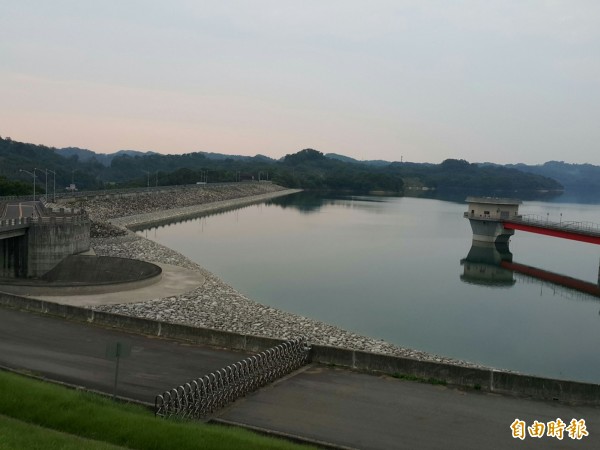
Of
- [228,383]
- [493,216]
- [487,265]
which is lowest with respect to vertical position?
[487,265]

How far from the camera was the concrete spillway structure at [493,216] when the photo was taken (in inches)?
2702

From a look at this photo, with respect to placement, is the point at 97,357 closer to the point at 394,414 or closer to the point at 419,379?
the point at 394,414

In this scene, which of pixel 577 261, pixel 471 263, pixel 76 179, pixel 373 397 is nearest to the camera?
pixel 373 397

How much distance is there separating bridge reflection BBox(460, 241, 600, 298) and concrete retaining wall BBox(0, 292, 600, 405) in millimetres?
34663

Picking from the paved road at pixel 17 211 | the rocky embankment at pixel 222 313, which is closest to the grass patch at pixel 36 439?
the rocky embankment at pixel 222 313

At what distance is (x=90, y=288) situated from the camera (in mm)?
30062

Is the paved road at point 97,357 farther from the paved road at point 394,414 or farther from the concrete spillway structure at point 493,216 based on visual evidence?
the concrete spillway structure at point 493,216

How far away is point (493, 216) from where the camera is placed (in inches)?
2726

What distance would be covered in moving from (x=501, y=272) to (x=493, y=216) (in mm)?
14288

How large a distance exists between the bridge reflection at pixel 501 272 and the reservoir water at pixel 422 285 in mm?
216

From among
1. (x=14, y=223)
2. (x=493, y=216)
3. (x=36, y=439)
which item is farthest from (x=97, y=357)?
(x=493, y=216)

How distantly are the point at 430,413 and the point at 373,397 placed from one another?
1.58 m

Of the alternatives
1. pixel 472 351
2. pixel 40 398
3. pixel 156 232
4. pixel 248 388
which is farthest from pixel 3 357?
pixel 156 232

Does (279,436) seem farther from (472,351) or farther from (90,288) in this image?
(90,288)
